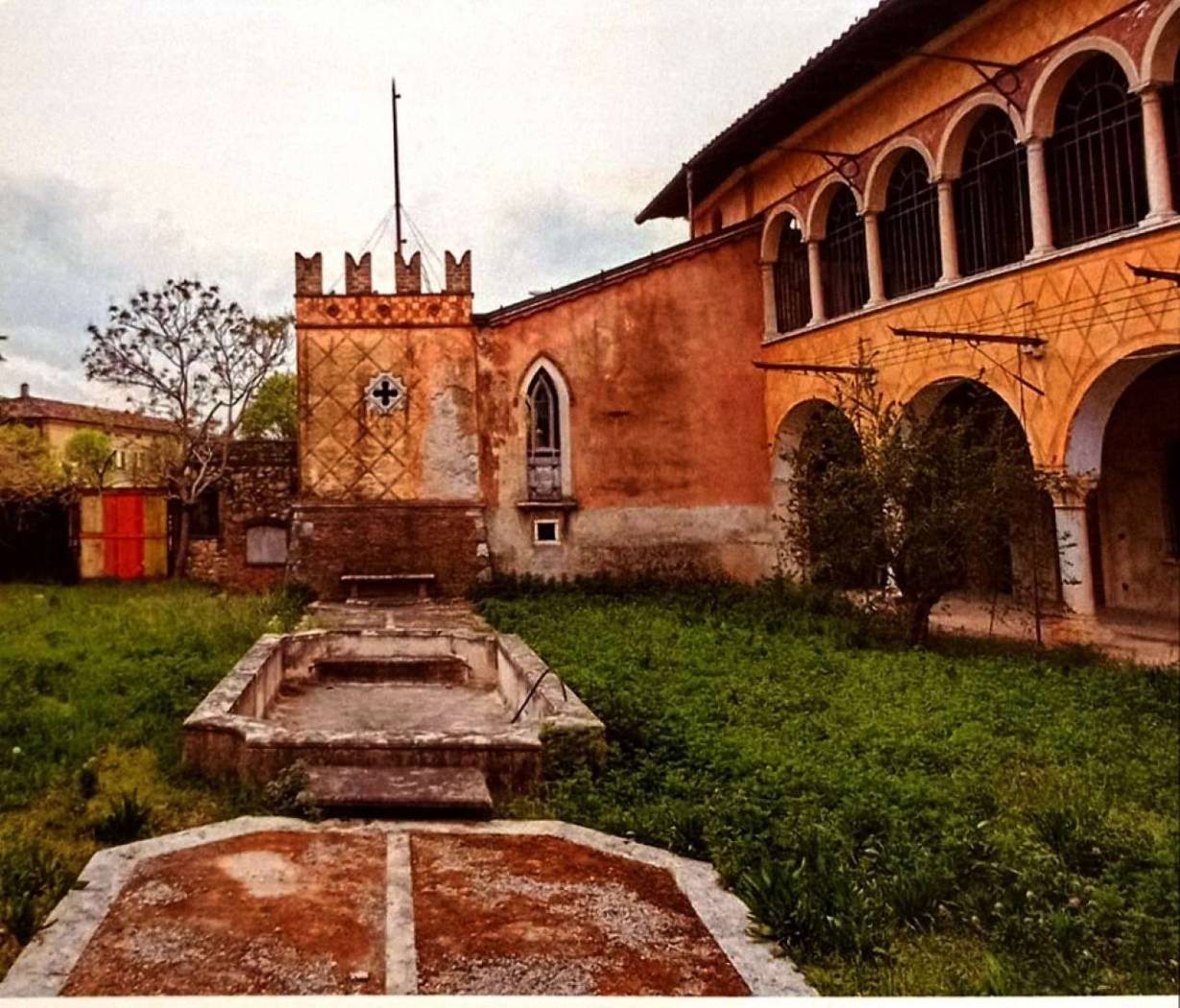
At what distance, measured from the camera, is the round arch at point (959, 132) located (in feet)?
16.1

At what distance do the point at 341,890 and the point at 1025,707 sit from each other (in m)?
2.57

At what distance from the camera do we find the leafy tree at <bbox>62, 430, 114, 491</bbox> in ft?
13.4

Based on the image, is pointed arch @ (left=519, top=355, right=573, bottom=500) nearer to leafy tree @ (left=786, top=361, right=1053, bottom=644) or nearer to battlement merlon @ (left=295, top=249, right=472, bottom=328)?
battlement merlon @ (left=295, top=249, right=472, bottom=328)

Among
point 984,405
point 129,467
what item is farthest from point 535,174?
point 984,405

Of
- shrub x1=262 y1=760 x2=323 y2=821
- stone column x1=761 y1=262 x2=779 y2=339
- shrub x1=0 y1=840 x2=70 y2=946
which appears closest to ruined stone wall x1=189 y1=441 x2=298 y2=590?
shrub x1=262 y1=760 x2=323 y2=821

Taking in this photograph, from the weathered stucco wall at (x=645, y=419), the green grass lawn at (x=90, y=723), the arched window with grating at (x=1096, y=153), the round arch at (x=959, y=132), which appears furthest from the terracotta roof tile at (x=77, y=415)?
the weathered stucco wall at (x=645, y=419)

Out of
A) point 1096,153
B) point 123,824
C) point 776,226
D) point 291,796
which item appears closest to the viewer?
point 123,824

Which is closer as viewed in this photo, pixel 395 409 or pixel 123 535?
pixel 123 535

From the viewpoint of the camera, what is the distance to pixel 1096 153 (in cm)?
407

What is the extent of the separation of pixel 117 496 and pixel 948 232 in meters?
4.94

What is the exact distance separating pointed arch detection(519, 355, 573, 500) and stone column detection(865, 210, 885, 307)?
13.1ft

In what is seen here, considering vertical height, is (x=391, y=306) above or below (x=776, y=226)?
below

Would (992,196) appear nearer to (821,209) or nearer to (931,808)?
(821,209)

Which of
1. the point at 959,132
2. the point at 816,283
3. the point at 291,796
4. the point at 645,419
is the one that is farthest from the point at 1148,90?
the point at 645,419
